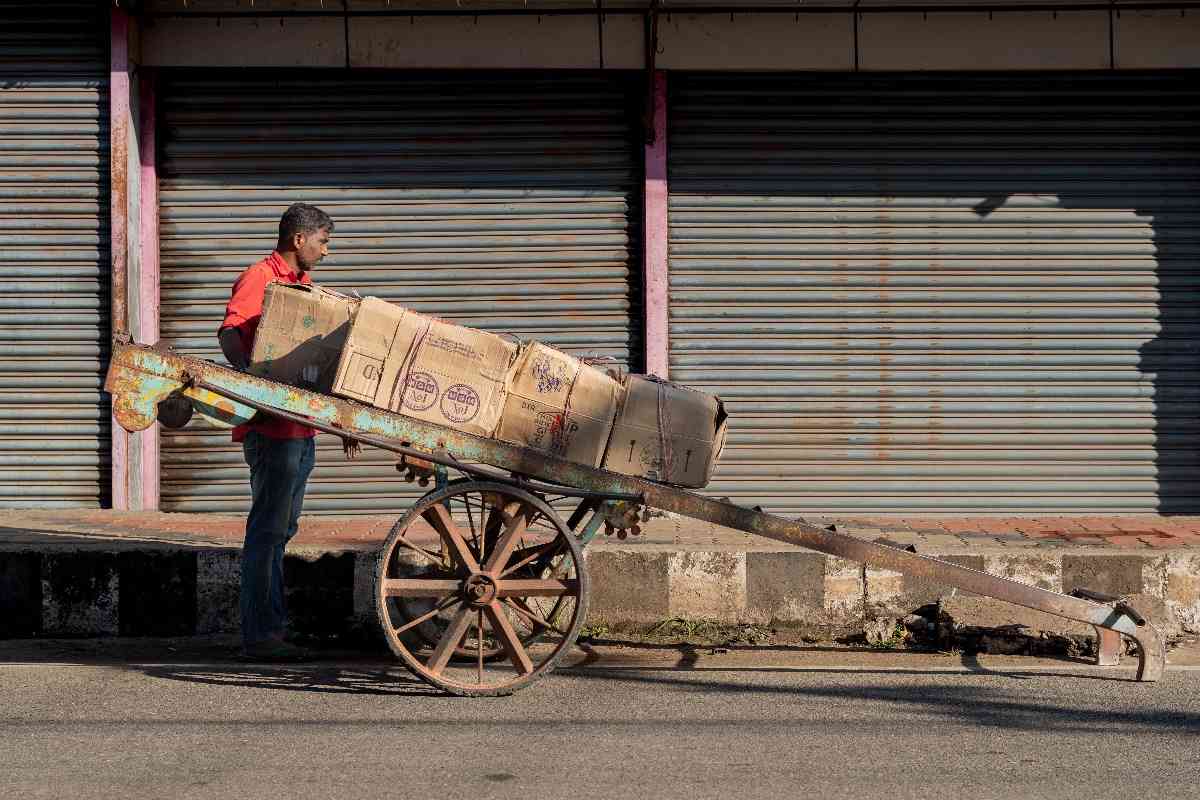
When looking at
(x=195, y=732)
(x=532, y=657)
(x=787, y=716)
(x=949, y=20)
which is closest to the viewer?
(x=195, y=732)

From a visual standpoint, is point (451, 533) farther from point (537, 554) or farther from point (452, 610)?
point (452, 610)

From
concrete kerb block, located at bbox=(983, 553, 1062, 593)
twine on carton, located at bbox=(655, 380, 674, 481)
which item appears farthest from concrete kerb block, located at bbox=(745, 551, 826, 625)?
twine on carton, located at bbox=(655, 380, 674, 481)

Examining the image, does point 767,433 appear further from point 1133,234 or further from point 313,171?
point 313,171

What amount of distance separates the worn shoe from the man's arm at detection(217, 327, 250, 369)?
130 centimetres

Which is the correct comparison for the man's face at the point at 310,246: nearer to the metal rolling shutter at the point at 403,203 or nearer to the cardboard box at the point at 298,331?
the cardboard box at the point at 298,331

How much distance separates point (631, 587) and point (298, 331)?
2336mm

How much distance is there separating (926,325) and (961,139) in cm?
126

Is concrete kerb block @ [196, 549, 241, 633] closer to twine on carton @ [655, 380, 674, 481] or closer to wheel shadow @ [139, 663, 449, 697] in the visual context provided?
wheel shadow @ [139, 663, 449, 697]

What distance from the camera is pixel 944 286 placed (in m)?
9.39

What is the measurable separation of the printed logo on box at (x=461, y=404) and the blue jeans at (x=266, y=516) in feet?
2.97

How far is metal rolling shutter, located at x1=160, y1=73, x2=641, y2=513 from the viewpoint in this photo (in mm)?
9250

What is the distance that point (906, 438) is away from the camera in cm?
944

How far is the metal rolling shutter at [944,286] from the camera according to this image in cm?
932

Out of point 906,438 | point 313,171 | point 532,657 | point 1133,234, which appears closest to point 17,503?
point 313,171
